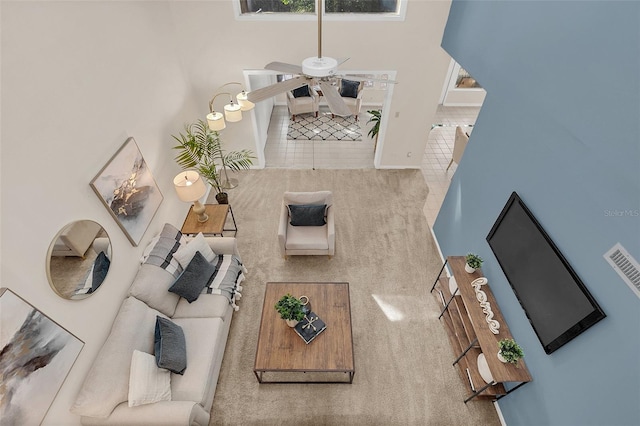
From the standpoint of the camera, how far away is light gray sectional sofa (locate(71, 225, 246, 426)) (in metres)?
2.81

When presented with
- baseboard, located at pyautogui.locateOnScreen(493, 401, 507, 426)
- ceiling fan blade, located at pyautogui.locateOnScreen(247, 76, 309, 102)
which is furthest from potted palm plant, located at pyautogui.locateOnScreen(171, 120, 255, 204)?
baseboard, located at pyautogui.locateOnScreen(493, 401, 507, 426)

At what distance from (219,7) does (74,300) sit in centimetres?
437

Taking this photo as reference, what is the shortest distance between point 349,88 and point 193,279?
21.4 ft

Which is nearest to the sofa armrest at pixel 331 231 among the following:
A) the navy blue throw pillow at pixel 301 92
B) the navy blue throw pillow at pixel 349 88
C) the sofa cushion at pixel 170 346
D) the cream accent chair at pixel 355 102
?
the sofa cushion at pixel 170 346

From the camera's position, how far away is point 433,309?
14.2ft

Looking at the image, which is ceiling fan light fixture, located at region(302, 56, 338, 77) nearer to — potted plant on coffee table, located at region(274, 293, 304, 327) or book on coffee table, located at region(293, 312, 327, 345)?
potted plant on coffee table, located at region(274, 293, 304, 327)

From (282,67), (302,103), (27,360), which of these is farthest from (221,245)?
(302,103)

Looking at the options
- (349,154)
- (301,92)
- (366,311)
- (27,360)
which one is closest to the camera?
(27,360)

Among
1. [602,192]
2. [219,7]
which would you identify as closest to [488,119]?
[602,192]

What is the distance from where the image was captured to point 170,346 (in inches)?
126

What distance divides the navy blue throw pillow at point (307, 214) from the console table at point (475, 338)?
6.32 ft

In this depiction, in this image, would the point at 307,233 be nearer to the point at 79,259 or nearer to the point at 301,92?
the point at 79,259

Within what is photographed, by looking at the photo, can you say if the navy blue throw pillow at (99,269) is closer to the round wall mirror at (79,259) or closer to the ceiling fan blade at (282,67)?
the round wall mirror at (79,259)

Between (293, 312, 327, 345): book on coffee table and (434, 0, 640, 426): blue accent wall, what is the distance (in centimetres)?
201
